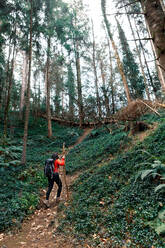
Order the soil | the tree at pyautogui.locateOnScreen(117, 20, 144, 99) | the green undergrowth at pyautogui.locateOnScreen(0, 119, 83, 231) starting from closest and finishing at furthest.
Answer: the soil, the green undergrowth at pyautogui.locateOnScreen(0, 119, 83, 231), the tree at pyautogui.locateOnScreen(117, 20, 144, 99)

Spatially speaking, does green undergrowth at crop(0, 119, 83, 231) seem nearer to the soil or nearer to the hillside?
the hillside

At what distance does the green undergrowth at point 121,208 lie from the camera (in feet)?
9.93

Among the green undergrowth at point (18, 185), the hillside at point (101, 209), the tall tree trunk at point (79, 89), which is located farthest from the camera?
the tall tree trunk at point (79, 89)

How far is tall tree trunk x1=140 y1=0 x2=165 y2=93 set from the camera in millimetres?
1304

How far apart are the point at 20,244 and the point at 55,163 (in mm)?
2628

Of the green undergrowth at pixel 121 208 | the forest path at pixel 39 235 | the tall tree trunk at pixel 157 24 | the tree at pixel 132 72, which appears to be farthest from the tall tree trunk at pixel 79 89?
the tall tree trunk at pixel 157 24

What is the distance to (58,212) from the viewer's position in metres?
5.02

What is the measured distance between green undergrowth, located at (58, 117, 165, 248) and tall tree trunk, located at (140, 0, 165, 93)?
306 cm

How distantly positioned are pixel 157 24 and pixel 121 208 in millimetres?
4000

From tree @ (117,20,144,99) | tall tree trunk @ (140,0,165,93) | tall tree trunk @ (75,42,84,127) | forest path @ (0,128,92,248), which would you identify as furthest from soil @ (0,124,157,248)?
tree @ (117,20,144,99)

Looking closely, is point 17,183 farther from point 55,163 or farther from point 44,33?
point 44,33

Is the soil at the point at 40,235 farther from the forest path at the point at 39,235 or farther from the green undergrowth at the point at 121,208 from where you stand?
the green undergrowth at the point at 121,208

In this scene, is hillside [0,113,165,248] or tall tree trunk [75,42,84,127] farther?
tall tree trunk [75,42,84,127]

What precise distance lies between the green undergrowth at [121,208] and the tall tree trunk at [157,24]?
10.1 feet
